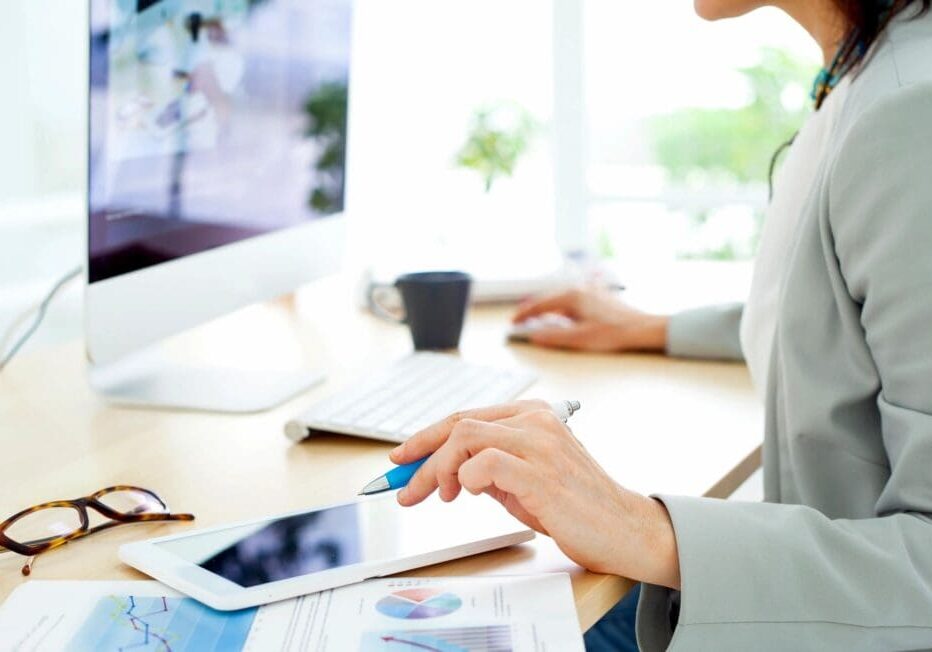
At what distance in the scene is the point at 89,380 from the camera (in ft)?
4.22

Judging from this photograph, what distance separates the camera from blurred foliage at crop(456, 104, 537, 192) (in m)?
2.96

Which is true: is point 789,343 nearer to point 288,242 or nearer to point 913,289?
point 913,289

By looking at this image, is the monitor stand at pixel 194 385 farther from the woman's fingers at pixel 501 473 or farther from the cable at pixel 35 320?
the woman's fingers at pixel 501 473

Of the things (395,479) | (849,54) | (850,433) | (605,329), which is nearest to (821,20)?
(849,54)

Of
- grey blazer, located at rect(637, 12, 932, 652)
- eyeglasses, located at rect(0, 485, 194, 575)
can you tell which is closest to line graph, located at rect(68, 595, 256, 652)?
eyeglasses, located at rect(0, 485, 194, 575)

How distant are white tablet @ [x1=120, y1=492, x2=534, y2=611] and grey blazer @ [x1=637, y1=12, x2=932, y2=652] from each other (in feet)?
0.49

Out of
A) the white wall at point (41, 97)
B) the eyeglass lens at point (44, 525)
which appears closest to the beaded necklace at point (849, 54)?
the eyeglass lens at point (44, 525)

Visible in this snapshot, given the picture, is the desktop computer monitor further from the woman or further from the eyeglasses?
the woman

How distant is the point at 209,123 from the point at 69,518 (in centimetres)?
51

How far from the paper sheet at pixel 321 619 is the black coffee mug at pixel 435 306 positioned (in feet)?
2.32

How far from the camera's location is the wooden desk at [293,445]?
0.86 metres

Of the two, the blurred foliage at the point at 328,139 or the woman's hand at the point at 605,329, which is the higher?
the blurred foliage at the point at 328,139

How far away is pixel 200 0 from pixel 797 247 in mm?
674

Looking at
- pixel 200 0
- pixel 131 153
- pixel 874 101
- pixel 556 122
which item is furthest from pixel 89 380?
pixel 556 122
